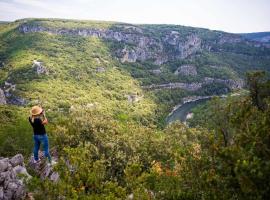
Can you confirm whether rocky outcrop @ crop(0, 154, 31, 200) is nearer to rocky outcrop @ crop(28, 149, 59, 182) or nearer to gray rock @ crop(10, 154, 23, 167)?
rocky outcrop @ crop(28, 149, 59, 182)

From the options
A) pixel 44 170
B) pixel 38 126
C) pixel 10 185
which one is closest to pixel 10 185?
pixel 10 185

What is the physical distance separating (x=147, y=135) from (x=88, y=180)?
6495cm

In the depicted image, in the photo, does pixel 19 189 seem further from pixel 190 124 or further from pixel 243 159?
pixel 190 124

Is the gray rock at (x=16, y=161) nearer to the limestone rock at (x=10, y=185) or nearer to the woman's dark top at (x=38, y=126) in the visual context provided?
the limestone rock at (x=10, y=185)

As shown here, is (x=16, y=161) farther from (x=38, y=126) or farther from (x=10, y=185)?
(x=38, y=126)

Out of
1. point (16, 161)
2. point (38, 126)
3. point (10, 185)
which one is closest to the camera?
point (38, 126)

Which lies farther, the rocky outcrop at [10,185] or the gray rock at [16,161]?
the gray rock at [16,161]

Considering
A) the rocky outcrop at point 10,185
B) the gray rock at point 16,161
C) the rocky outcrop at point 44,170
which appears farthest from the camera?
the gray rock at point 16,161

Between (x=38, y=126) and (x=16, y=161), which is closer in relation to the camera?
(x=38, y=126)

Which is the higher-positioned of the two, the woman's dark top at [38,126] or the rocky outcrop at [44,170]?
the woman's dark top at [38,126]

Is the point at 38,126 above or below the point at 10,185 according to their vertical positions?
above

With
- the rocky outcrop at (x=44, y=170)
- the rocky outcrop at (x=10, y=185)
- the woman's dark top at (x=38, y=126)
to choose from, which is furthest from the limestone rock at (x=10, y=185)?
the woman's dark top at (x=38, y=126)

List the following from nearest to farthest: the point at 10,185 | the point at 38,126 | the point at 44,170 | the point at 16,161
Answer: the point at 38,126 < the point at 10,185 < the point at 44,170 < the point at 16,161

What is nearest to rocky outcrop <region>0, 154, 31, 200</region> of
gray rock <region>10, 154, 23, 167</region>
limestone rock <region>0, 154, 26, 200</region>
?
limestone rock <region>0, 154, 26, 200</region>
